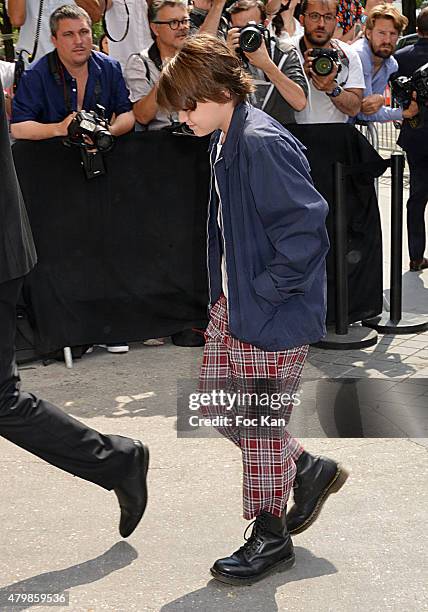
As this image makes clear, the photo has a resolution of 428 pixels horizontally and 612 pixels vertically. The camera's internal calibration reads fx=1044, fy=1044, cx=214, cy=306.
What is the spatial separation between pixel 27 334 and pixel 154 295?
0.80m

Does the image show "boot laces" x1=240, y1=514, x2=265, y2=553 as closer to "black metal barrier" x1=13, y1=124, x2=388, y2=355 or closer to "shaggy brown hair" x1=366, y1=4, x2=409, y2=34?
"black metal barrier" x1=13, y1=124, x2=388, y2=355

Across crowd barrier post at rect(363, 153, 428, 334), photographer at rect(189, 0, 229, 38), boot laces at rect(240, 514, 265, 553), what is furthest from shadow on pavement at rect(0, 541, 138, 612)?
photographer at rect(189, 0, 229, 38)

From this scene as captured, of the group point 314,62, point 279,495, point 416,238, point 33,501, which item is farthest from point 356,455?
point 416,238

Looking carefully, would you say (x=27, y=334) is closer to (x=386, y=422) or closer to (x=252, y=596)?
(x=386, y=422)

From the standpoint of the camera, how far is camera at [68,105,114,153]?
5.79 meters

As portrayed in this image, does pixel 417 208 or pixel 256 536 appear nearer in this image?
pixel 256 536

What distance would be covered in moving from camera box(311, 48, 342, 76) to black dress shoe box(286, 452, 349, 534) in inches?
125

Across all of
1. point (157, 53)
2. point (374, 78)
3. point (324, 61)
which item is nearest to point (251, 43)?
point (324, 61)

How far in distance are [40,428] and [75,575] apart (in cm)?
55

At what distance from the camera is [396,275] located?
673cm

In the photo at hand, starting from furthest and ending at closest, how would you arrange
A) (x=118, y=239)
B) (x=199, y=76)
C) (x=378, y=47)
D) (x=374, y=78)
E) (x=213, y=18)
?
1. (x=374, y=78)
2. (x=378, y=47)
3. (x=213, y=18)
4. (x=118, y=239)
5. (x=199, y=76)

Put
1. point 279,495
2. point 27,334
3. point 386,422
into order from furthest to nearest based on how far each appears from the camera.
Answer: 1. point 27,334
2. point 386,422
3. point 279,495

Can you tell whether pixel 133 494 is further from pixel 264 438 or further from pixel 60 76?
pixel 60 76

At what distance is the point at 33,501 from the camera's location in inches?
170
